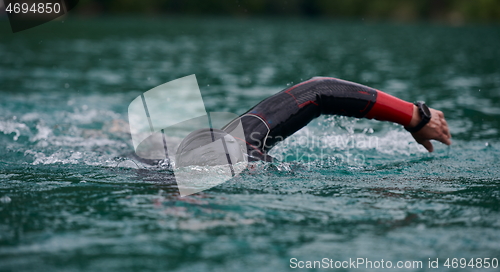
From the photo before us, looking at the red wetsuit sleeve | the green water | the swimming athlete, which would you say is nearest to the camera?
the green water

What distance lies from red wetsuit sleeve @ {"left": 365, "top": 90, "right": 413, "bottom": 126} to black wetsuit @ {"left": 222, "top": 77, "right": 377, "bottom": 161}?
2.0 inches

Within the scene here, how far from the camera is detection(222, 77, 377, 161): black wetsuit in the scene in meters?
3.82

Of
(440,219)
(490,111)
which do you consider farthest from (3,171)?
(490,111)

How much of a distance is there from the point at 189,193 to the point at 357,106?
5.18ft

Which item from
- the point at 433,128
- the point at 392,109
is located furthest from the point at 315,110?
the point at 433,128

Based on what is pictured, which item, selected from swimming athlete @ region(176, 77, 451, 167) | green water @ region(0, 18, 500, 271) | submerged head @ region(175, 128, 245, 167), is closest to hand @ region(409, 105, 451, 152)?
swimming athlete @ region(176, 77, 451, 167)

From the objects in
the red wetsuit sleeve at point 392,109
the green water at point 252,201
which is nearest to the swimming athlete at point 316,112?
the red wetsuit sleeve at point 392,109

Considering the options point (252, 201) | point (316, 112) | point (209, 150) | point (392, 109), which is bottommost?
point (252, 201)

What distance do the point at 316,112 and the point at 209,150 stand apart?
1.00 meters

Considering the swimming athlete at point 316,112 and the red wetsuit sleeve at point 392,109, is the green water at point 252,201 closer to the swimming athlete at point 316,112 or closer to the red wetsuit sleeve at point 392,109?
the swimming athlete at point 316,112

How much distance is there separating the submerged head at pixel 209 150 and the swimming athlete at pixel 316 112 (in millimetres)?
34

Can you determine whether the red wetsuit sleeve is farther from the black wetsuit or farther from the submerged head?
the submerged head

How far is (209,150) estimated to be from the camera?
3.51 metres

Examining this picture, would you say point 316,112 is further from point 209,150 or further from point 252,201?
point 252,201
